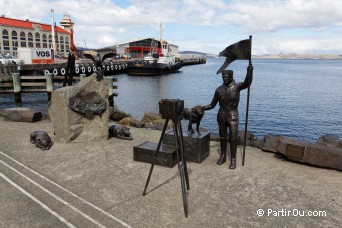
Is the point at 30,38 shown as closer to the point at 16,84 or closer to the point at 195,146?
the point at 16,84

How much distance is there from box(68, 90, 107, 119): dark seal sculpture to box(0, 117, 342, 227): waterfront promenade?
1294 millimetres

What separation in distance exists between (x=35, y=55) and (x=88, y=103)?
105 feet

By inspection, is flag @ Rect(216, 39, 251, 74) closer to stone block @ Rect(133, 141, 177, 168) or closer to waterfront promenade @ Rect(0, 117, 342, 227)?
stone block @ Rect(133, 141, 177, 168)

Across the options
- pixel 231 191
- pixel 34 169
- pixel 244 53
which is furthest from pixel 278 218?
pixel 34 169

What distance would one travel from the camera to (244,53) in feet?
21.1

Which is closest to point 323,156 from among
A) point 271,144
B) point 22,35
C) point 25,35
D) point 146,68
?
point 271,144

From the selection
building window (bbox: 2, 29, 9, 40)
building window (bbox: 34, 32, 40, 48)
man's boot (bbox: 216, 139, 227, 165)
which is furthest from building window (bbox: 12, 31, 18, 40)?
man's boot (bbox: 216, 139, 227, 165)

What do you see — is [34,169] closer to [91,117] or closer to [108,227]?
[91,117]

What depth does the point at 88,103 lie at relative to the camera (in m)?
8.70

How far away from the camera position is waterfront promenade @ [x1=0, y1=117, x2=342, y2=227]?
179 inches

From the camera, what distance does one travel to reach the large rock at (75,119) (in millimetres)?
8367

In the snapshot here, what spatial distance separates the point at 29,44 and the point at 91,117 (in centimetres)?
8152

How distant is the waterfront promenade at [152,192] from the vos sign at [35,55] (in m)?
31.7

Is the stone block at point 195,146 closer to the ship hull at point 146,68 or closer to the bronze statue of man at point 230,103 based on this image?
the bronze statue of man at point 230,103
